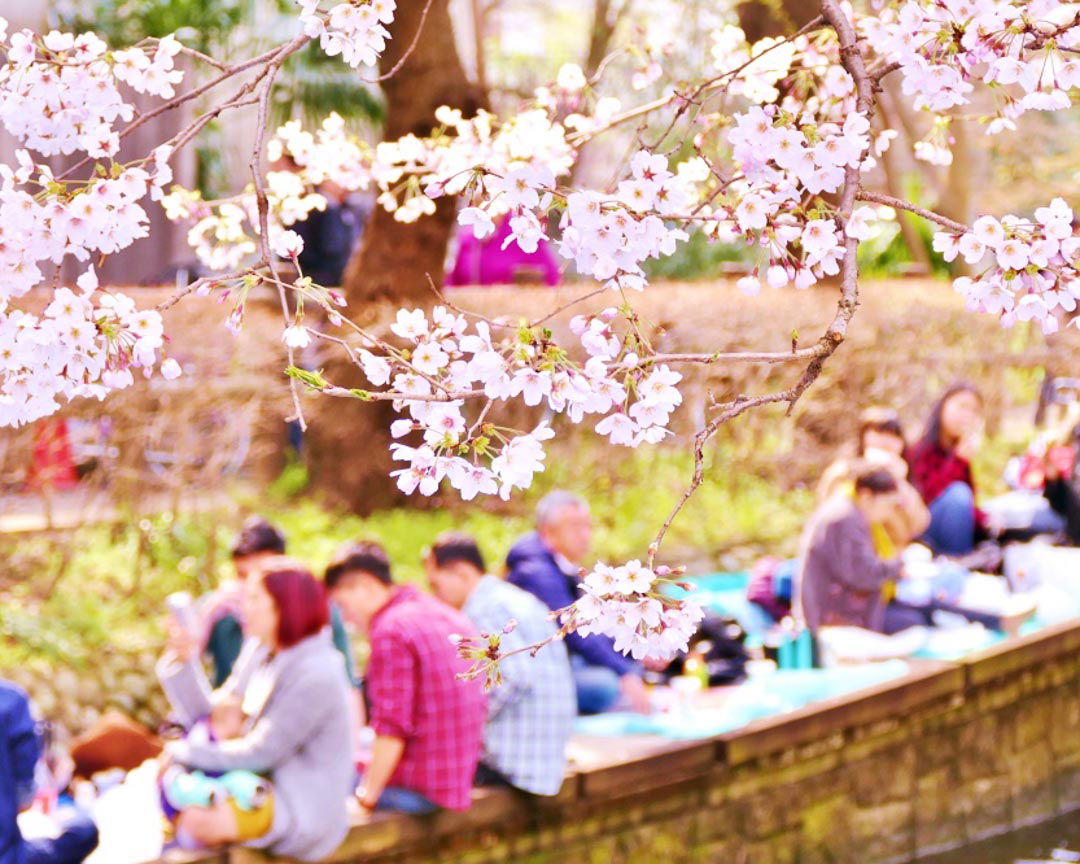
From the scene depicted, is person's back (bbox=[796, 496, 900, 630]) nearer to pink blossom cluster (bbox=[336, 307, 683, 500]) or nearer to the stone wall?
the stone wall

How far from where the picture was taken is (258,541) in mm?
5859

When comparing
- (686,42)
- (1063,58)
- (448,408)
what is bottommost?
(448,408)

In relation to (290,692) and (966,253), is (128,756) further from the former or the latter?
(966,253)

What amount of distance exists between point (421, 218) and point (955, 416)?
9.22 feet

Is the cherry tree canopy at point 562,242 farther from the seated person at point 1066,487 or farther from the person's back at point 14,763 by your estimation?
the seated person at point 1066,487

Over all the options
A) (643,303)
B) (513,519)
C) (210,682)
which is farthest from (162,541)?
(643,303)

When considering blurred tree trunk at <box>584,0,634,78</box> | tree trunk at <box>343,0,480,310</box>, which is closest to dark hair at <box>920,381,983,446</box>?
tree trunk at <box>343,0,480,310</box>

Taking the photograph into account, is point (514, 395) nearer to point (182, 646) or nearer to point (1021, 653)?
point (182, 646)

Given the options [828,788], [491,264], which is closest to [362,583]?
[828,788]

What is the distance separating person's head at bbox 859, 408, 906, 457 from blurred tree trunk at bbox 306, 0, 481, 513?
7.81ft

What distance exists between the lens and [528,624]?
5.20 meters

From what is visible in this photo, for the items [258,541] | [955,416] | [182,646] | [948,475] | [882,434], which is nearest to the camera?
[182,646]

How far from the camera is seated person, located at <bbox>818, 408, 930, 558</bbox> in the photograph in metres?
7.02

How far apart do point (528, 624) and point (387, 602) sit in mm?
419
